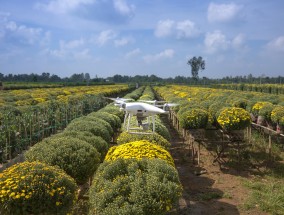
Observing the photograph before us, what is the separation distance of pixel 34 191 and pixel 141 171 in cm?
171

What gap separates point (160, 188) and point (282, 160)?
907cm

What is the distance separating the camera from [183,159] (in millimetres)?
12828

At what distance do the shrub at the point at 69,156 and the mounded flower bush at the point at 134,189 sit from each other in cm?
160

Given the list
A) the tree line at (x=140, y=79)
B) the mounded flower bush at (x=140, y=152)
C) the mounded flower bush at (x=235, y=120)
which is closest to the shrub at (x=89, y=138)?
the mounded flower bush at (x=140, y=152)

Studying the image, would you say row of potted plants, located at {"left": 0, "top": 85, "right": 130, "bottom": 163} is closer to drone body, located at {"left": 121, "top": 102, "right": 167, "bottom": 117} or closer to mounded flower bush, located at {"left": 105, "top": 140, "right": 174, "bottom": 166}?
drone body, located at {"left": 121, "top": 102, "right": 167, "bottom": 117}

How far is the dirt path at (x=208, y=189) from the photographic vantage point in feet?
25.9

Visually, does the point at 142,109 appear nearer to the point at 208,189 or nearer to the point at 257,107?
the point at 208,189

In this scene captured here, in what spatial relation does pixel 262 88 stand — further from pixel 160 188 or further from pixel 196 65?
pixel 196 65

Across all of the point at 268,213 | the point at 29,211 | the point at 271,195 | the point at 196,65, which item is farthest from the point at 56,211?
the point at 196,65

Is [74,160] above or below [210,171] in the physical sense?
above

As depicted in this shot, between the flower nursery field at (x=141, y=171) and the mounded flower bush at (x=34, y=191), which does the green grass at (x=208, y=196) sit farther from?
the mounded flower bush at (x=34, y=191)

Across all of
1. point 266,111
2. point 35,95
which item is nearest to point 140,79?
point 35,95

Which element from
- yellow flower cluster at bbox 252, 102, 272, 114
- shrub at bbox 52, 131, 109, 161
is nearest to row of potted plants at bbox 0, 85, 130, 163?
shrub at bbox 52, 131, 109, 161

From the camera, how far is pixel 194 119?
42.3 feet
